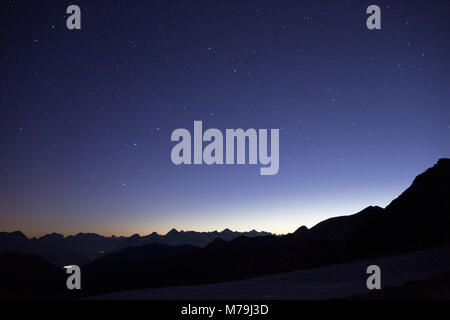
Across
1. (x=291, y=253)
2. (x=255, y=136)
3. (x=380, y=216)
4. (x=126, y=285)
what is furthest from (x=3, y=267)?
(x=255, y=136)

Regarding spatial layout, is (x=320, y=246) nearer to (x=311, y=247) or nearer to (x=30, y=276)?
(x=311, y=247)

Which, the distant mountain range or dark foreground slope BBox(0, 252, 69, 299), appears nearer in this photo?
the distant mountain range

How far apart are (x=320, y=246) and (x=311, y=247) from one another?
4148mm

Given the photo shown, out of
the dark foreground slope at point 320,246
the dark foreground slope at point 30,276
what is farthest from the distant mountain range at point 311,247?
the dark foreground slope at point 30,276

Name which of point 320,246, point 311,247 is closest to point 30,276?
point 311,247

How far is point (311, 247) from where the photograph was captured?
12000cm

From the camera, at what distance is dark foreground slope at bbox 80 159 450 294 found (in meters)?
52.7

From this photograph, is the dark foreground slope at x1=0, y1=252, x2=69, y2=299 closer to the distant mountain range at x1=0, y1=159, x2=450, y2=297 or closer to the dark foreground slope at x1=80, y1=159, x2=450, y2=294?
the distant mountain range at x1=0, y1=159, x2=450, y2=297

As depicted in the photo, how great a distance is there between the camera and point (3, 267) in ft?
461

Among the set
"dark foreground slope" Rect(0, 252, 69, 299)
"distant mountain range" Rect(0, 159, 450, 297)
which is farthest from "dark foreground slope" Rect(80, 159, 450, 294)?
"dark foreground slope" Rect(0, 252, 69, 299)

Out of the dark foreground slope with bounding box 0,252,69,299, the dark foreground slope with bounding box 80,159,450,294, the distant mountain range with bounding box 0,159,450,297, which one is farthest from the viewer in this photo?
the dark foreground slope with bounding box 0,252,69,299

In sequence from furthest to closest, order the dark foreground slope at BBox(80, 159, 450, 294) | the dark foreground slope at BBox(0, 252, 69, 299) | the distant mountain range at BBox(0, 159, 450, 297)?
the dark foreground slope at BBox(0, 252, 69, 299) < the distant mountain range at BBox(0, 159, 450, 297) < the dark foreground slope at BBox(80, 159, 450, 294)

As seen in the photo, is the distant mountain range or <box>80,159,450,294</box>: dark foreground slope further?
the distant mountain range
